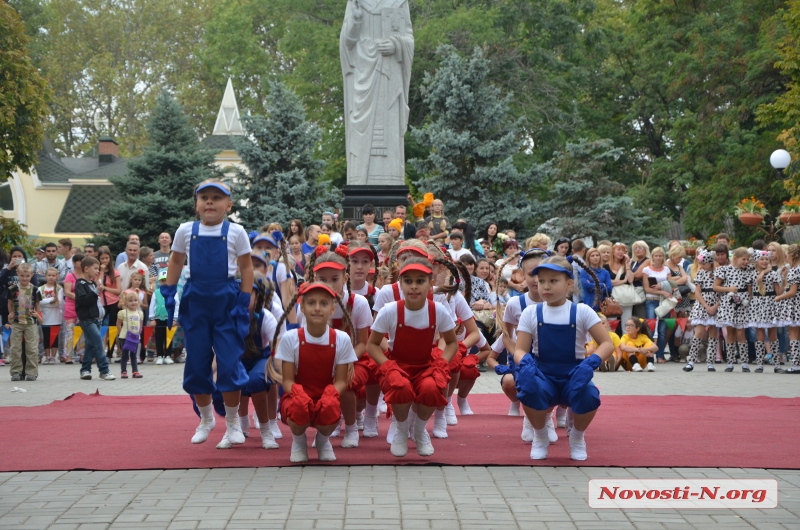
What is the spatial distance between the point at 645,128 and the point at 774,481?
1638 inches

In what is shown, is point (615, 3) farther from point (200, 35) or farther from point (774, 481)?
point (774, 481)

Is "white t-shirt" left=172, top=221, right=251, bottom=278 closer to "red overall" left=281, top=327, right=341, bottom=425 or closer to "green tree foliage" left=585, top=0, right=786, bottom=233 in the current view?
"red overall" left=281, top=327, right=341, bottom=425

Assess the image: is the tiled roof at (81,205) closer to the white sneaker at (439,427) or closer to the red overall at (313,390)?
the white sneaker at (439,427)

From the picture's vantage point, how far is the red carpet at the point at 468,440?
8.03m

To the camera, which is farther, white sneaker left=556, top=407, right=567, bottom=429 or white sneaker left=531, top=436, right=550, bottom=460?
white sneaker left=556, top=407, right=567, bottom=429

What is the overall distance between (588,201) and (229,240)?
22896mm

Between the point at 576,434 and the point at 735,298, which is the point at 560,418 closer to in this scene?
the point at 576,434

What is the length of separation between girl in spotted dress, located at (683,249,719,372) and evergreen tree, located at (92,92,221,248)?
51.8ft

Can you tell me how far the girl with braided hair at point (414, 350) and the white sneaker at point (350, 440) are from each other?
1.24 feet

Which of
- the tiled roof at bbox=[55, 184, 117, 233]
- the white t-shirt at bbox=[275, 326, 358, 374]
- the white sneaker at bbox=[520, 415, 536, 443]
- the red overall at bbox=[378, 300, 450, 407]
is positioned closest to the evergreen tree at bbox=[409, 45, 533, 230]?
the white sneaker at bbox=[520, 415, 536, 443]

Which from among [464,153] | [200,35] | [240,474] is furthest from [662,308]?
[200,35]

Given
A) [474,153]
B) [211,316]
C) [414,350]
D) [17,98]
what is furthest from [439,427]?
[474,153]

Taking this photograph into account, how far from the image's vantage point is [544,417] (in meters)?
8.09

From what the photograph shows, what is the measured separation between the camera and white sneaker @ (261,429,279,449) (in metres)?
8.72
